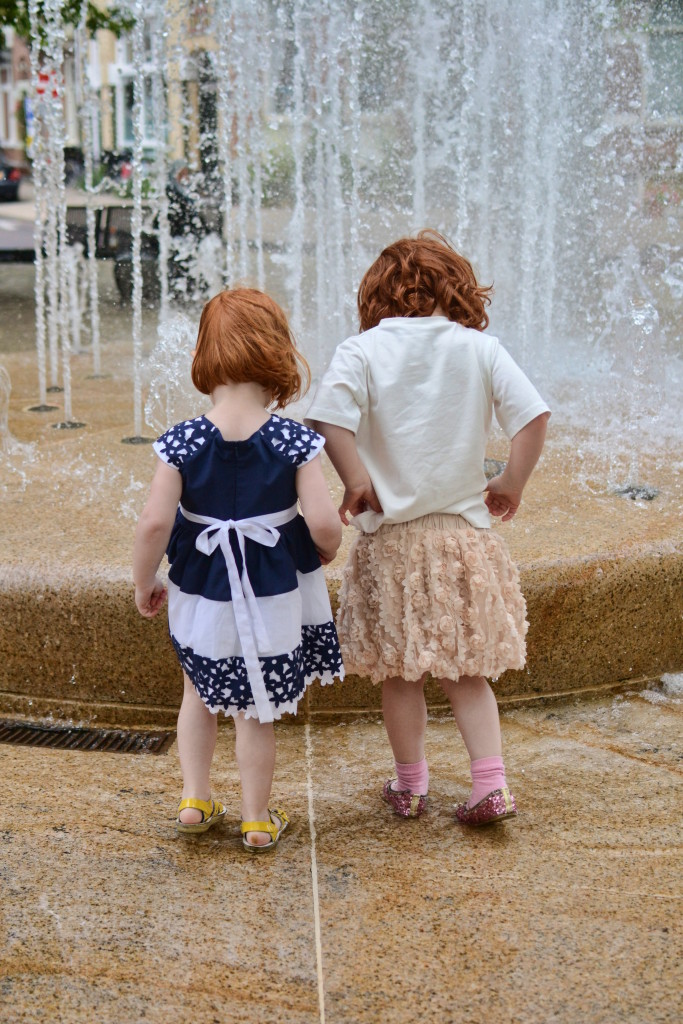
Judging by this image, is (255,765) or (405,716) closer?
(255,765)

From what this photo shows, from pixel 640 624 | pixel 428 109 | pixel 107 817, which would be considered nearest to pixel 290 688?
pixel 107 817

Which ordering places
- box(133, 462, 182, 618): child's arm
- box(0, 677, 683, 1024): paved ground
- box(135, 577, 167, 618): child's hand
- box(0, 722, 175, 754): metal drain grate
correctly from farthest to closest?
box(0, 722, 175, 754): metal drain grate
box(135, 577, 167, 618): child's hand
box(133, 462, 182, 618): child's arm
box(0, 677, 683, 1024): paved ground

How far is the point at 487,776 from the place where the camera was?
2.39m

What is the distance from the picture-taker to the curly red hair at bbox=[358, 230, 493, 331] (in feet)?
7.67

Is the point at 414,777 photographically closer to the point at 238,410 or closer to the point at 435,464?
the point at 435,464

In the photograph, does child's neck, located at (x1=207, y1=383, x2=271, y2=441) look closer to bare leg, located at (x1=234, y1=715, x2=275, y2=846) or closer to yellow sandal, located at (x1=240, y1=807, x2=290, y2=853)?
bare leg, located at (x1=234, y1=715, x2=275, y2=846)

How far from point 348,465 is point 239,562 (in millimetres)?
294

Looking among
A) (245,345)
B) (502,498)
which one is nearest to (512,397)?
(502,498)

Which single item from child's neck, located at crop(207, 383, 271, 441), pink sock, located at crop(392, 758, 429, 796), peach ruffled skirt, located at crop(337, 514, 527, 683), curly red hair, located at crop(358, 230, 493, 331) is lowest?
pink sock, located at crop(392, 758, 429, 796)

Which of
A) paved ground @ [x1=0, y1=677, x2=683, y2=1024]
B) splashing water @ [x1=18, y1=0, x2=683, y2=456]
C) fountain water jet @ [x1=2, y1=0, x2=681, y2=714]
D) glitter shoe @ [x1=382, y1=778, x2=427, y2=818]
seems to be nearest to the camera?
paved ground @ [x1=0, y1=677, x2=683, y2=1024]

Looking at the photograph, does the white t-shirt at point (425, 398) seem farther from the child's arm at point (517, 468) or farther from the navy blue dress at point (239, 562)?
the navy blue dress at point (239, 562)

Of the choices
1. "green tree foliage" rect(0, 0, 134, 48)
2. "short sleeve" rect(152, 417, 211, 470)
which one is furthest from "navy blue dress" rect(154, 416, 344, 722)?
"green tree foliage" rect(0, 0, 134, 48)

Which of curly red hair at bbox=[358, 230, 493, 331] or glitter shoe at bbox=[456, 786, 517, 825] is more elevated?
curly red hair at bbox=[358, 230, 493, 331]

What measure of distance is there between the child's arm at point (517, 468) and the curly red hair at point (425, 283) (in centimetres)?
26
